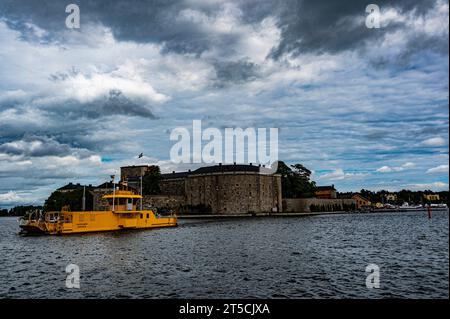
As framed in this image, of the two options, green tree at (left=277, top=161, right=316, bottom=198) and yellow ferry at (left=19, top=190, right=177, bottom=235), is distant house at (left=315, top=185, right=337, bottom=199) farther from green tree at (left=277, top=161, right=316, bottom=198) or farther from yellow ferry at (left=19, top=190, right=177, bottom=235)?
yellow ferry at (left=19, top=190, right=177, bottom=235)

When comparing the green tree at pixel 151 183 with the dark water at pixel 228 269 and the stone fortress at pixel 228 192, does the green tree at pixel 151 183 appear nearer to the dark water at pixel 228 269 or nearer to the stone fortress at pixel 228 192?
the stone fortress at pixel 228 192

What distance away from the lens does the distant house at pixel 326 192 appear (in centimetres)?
13488

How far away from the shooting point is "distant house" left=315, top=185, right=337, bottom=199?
5310 inches

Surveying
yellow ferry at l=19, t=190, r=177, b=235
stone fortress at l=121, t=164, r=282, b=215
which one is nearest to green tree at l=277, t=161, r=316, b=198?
stone fortress at l=121, t=164, r=282, b=215

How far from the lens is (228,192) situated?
92.4 meters

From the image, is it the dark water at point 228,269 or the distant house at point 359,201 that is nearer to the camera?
the dark water at point 228,269

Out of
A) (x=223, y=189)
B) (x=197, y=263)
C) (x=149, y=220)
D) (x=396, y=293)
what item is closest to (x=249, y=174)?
(x=223, y=189)

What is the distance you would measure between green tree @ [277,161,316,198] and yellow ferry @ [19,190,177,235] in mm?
64797

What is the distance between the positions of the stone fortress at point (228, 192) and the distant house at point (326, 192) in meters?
39.2

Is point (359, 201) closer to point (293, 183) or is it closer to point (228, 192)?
point (293, 183)

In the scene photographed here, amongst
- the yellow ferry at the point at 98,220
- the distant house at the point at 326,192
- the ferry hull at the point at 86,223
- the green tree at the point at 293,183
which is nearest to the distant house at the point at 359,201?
the distant house at the point at 326,192

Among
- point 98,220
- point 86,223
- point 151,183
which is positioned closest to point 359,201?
point 151,183
